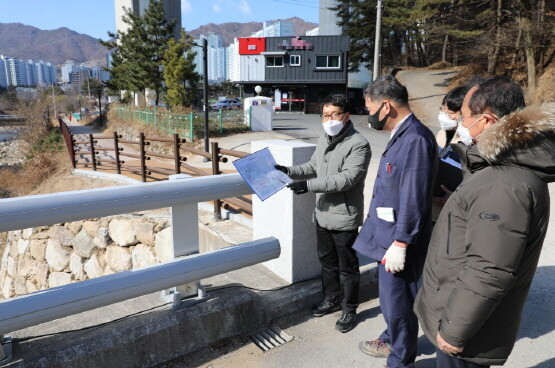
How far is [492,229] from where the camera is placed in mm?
1494

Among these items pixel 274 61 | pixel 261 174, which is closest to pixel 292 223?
pixel 261 174

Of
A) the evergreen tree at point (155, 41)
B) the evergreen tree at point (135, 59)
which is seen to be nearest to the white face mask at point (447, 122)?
the evergreen tree at point (155, 41)

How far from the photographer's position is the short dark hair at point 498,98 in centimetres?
171

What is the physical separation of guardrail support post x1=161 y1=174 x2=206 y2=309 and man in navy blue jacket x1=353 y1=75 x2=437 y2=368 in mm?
1087

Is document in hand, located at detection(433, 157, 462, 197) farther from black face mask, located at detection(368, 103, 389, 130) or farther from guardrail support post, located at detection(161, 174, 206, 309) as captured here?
guardrail support post, located at detection(161, 174, 206, 309)

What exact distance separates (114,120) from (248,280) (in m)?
31.7

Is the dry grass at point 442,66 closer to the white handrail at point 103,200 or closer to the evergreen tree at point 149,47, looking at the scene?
the evergreen tree at point 149,47

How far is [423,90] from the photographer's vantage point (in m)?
32.2

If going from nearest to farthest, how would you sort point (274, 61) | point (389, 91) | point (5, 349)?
point (5, 349) < point (389, 91) < point (274, 61)

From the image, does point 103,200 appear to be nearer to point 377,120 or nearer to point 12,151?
point 377,120

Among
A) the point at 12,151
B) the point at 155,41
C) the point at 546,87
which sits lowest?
the point at 12,151

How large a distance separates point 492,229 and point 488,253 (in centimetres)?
9

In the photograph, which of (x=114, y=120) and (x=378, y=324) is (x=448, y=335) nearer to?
(x=378, y=324)

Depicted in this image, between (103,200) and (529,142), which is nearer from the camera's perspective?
(529,142)
